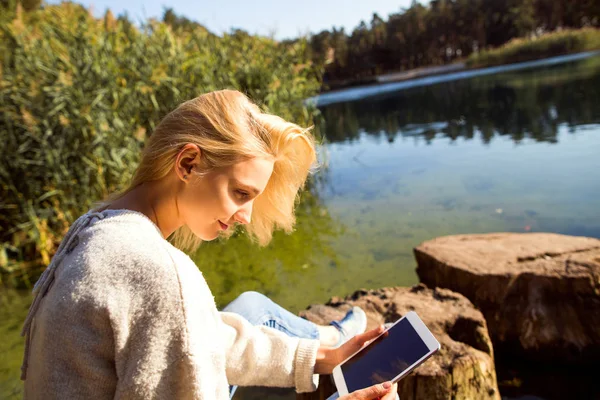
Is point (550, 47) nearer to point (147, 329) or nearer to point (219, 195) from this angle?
point (219, 195)

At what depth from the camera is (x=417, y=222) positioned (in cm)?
436

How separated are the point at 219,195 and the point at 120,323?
1.36 feet

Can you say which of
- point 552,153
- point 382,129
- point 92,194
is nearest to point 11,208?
point 92,194

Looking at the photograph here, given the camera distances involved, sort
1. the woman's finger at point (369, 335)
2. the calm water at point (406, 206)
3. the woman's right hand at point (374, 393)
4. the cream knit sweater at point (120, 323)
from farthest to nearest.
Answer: the calm water at point (406, 206)
the woman's finger at point (369, 335)
the woman's right hand at point (374, 393)
the cream knit sweater at point (120, 323)

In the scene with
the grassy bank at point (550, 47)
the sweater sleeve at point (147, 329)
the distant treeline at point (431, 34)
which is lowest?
the sweater sleeve at point (147, 329)

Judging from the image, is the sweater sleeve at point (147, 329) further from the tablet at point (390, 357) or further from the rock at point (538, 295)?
the rock at point (538, 295)

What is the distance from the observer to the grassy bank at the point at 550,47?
1017 inches

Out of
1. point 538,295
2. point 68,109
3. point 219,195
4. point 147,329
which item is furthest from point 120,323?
point 68,109

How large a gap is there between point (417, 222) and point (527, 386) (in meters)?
2.33

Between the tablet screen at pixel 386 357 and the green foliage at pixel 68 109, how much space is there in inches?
119

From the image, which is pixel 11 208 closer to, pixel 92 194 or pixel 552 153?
pixel 92 194

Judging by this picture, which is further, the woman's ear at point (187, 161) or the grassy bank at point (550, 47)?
the grassy bank at point (550, 47)

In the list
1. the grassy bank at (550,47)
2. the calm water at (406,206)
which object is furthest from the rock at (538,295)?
the grassy bank at (550,47)

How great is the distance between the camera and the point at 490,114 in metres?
10.6
